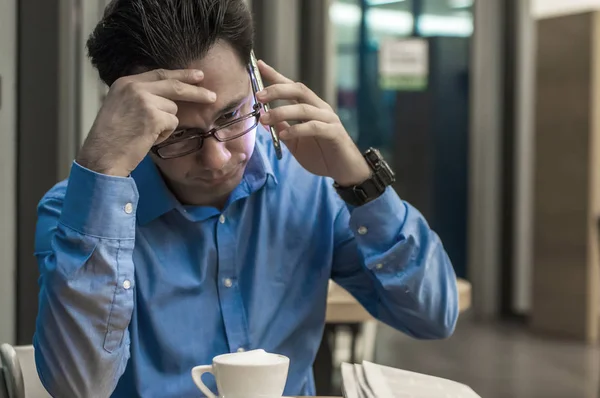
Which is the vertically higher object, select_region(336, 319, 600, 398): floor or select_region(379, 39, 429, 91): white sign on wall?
select_region(379, 39, 429, 91): white sign on wall

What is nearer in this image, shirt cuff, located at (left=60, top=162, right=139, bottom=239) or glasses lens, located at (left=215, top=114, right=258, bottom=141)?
shirt cuff, located at (left=60, top=162, right=139, bottom=239)

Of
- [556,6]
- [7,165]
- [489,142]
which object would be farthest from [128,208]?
[556,6]

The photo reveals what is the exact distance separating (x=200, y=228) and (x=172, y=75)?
30 centimetres

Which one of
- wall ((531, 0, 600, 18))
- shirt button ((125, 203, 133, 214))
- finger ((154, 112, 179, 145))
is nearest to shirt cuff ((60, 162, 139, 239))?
shirt button ((125, 203, 133, 214))

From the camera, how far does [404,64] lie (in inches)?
236

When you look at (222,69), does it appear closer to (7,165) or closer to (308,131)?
(308,131)

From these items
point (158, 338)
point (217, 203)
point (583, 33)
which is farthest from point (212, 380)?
point (583, 33)

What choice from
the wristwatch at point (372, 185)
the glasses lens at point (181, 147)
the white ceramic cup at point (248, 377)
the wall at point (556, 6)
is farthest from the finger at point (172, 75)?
the wall at point (556, 6)

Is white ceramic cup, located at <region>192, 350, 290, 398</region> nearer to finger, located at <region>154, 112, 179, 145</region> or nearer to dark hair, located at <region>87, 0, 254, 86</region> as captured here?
finger, located at <region>154, 112, 179, 145</region>

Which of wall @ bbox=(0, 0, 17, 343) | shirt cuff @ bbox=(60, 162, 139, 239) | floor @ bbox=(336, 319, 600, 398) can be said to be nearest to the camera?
shirt cuff @ bbox=(60, 162, 139, 239)

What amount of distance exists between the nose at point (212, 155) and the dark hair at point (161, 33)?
13 cm

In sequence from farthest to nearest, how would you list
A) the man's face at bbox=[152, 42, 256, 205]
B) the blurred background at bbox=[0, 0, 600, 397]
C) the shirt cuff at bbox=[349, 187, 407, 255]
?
the blurred background at bbox=[0, 0, 600, 397] → the shirt cuff at bbox=[349, 187, 407, 255] → the man's face at bbox=[152, 42, 256, 205]

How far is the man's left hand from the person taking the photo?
132cm

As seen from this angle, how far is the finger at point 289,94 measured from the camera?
4.27 ft
